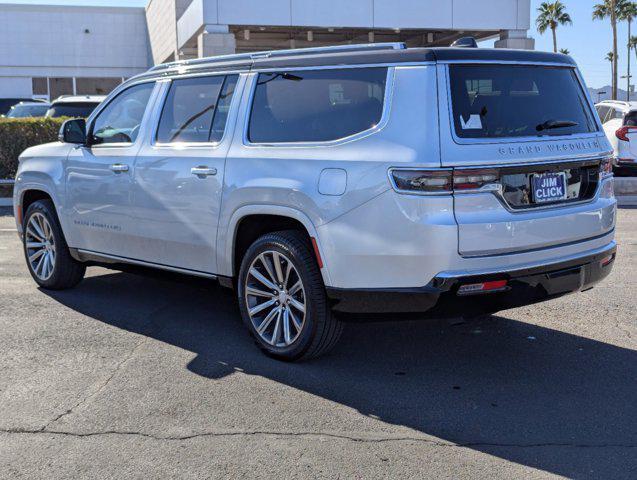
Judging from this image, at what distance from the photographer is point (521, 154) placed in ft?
14.7

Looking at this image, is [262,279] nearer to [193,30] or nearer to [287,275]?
[287,275]

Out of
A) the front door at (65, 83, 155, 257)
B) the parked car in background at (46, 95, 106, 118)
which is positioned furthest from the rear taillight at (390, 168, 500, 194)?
the parked car in background at (46, 95, 106, 118)

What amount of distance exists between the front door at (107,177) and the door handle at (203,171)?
2.62ft

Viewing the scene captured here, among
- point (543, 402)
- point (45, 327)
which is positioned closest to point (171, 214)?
point (45, 327)

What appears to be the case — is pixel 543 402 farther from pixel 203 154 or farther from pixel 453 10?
pixel 453 10

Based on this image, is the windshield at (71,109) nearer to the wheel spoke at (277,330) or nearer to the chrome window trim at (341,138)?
the chrome window trim at (341,138)

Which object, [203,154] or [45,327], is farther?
[45,327]

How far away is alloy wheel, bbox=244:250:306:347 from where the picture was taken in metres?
5.05

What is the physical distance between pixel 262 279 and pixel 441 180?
1525mm

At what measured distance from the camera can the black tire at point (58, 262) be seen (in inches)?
277

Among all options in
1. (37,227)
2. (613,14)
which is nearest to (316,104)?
(37,227)

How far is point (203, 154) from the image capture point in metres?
5.50

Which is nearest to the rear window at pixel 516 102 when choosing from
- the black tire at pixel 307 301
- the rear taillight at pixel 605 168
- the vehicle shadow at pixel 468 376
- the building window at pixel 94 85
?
the rear taillight at pixel 605 168

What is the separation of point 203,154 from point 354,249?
5.05 ft
